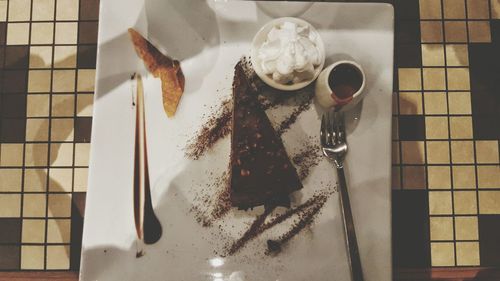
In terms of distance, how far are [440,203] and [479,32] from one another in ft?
1.92

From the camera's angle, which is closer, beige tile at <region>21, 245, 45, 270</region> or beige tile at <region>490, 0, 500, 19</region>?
beige tile at <region>21, 245, 45, 270</region>

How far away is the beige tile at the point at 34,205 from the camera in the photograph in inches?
53.4

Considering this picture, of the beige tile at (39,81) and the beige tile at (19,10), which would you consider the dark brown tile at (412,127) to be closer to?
the beige tile at (39,81)

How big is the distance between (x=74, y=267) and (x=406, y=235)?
1.05m

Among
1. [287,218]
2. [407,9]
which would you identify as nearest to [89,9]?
[287,218]

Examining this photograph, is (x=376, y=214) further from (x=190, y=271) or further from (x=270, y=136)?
(x=190, y=271)

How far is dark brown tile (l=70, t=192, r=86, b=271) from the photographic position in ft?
4.40

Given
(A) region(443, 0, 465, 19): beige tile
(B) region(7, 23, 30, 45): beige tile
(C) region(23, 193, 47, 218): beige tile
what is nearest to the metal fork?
(A) region(443, 0, 465, 19): beige tile

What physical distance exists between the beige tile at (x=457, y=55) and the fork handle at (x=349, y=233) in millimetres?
557

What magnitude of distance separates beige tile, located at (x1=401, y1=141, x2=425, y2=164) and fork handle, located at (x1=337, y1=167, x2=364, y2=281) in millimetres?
289

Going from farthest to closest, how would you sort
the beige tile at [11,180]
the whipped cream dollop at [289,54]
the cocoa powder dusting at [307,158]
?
the beige tile at [11,180], the cocoa powder dusting at [307,158], the whipped cream dollop at [289,54]

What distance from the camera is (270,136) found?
4.06ft

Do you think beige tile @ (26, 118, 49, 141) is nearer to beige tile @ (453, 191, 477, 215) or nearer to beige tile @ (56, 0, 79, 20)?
beige tile @ (56, 0, 79, 20)

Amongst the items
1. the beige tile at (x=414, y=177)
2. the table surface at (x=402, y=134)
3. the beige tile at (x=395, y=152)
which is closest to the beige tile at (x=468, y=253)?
the table surface at (x=402, y=134)
